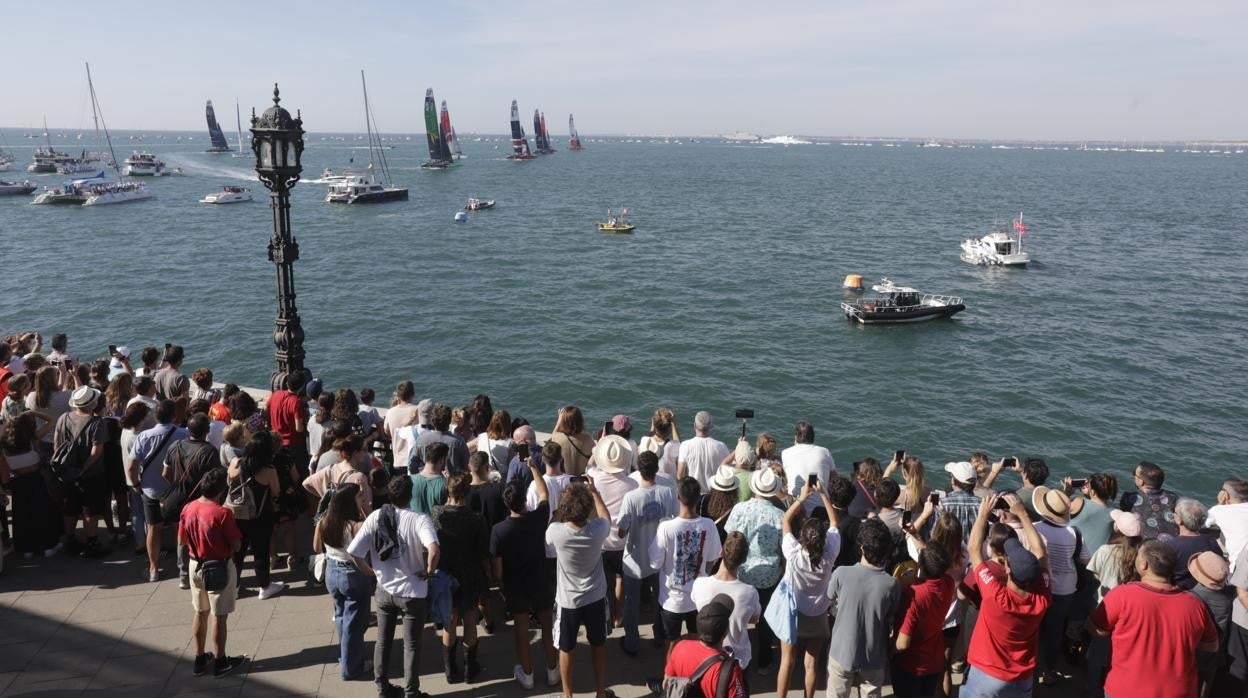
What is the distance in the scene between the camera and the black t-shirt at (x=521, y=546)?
5.71 m

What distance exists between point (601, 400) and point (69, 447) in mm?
18908

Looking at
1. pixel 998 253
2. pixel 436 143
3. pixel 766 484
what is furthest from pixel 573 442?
pixel 436 143

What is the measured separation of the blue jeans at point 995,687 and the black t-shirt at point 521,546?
296 cm

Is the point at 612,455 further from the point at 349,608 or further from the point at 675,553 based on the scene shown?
the point at 349,608

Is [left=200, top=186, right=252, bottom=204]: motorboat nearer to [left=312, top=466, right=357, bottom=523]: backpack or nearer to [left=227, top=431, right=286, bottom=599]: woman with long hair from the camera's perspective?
[left=227, top=431, right=286, bottom=599]: woman with long hair

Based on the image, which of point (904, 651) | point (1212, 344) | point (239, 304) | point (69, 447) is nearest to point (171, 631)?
point (69, 447)

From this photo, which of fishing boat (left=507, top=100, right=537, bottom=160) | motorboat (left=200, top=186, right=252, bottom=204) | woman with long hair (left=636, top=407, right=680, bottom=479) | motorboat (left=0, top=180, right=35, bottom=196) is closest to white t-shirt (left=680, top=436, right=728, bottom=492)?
woman with long hair (left=636, top=407, right=680, bottom=479)

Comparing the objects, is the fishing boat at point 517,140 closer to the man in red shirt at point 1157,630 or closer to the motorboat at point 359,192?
the motorboat at point 359,192

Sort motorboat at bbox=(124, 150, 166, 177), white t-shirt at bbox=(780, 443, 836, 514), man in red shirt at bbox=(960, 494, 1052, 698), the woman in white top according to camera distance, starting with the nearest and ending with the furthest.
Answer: man in red shirt at bbox=(960, 494, 1052, 698) → the woman in white top → white t-shirt at bbox=(780, 443, 836, 514) → motorboat at bbox=(124, 150, 166, 177)

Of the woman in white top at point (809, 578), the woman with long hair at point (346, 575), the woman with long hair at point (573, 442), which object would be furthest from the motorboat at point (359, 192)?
the woman in white top at point (809, 578)

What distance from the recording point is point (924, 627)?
16.7 ft

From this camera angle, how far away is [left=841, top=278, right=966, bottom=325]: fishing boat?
117ft

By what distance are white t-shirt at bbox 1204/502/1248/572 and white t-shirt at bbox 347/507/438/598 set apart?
5579 mm

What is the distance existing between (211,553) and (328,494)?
87cm
